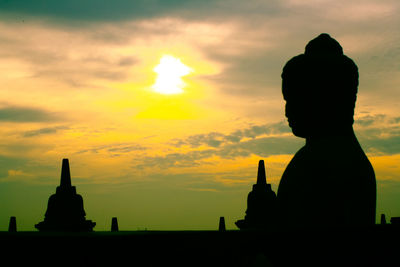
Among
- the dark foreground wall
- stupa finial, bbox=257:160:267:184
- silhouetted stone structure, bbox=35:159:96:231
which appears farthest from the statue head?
silhouetted stone structure, bbox=35:159:96:231

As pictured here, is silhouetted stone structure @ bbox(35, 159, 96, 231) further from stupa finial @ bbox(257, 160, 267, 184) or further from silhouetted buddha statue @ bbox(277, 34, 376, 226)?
silhouetted buddha statue @ bbox(277, 34, 376, 226)

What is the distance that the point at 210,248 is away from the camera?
4.09 metres

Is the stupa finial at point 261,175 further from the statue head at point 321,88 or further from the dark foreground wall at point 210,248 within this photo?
the dark foreground wall at point 210,248

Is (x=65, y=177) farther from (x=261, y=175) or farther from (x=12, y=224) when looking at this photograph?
(x=261, y=175)

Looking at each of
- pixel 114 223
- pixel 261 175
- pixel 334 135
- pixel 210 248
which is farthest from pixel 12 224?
pixel 210 248

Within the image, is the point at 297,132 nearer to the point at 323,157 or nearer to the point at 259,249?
the point at 323,157

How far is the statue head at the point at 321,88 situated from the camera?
6.01 metres

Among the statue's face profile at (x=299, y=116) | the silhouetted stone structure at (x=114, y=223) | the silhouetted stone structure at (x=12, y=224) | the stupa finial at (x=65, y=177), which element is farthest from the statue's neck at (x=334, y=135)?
the silhouetted stone structure at (x=12, y=224)

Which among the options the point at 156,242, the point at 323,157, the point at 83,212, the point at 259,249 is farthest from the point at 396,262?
the point at 83,212

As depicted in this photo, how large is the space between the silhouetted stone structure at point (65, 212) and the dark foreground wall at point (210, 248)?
9.30 m

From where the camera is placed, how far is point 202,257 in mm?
4070

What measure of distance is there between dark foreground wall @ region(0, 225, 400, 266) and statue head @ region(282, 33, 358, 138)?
201cm

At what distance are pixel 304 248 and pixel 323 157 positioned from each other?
5.60ft

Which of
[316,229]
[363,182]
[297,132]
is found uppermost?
[297,132]
